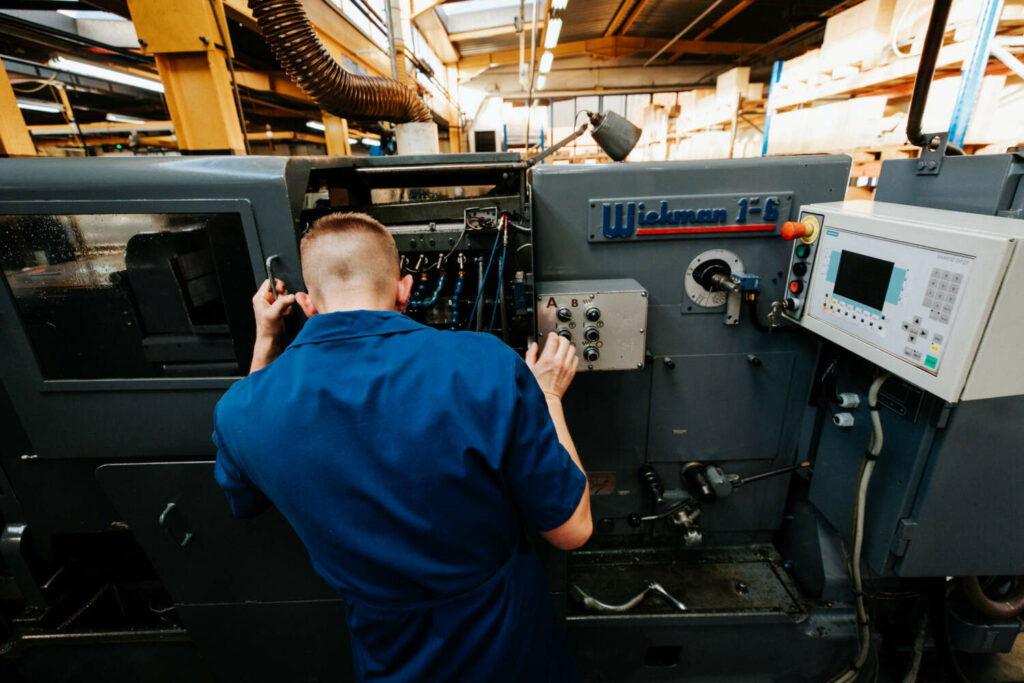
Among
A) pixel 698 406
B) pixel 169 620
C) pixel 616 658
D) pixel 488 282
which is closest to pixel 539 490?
pixel 488 282

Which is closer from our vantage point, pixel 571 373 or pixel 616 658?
pixel 571 373

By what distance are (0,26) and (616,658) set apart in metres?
4.02

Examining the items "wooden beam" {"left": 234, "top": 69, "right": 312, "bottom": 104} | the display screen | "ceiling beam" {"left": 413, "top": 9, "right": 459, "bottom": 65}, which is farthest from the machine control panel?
"ceiling beam" {"left": 413, "top": 9, "right": 459, "bottom": 65}

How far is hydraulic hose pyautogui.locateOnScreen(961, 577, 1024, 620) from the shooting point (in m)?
1.33

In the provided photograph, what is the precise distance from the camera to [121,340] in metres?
1.24

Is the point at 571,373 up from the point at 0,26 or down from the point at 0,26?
down

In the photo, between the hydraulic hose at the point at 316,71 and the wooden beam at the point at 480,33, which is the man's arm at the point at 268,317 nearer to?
the hydraulic hose at the point at 316,71

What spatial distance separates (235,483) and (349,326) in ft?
1.33

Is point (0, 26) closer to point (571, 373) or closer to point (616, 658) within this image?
point (571, 373)

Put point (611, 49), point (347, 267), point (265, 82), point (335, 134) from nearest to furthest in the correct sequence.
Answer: point (347, 267) < point (265, 82) < point (335, 134) < point (611, 49)

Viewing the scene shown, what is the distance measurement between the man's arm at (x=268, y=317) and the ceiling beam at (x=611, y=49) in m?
5.88

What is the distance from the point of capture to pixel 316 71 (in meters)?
1.50

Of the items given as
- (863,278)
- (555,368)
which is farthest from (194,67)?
(863,278)

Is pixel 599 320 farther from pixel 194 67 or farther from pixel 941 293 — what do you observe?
pixel 194 67
